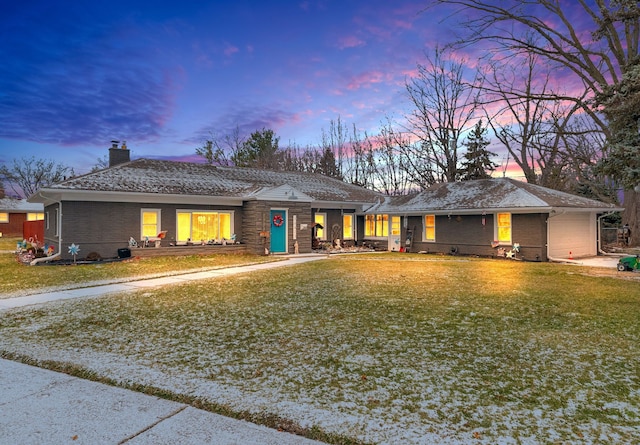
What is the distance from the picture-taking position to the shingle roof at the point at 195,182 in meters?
16.4

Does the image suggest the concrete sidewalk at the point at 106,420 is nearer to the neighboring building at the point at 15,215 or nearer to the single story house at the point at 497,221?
the single story house at the point at 497,221

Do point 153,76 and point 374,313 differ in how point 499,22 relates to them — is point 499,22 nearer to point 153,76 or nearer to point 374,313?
point 374,313

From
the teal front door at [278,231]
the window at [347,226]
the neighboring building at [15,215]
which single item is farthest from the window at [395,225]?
the neighboring building at [15,215]

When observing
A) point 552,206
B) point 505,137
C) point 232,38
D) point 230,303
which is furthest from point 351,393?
point 505,137

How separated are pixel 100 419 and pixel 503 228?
17896 mm

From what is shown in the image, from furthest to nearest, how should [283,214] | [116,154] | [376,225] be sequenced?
1. [376,225]
2. [116,154]
3. [283,214]

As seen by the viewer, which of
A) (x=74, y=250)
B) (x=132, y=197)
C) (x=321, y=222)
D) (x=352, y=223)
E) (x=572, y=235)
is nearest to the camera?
(x=74, y=250)

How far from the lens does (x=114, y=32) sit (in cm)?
1588

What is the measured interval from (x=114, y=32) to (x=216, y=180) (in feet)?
26.2

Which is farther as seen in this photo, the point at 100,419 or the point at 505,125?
the point at 505,125

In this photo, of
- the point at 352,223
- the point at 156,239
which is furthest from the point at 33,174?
the point at 352,223

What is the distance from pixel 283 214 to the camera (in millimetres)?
19953

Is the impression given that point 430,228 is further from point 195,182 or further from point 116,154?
point 116,154

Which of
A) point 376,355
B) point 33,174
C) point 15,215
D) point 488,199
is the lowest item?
point 376,355
